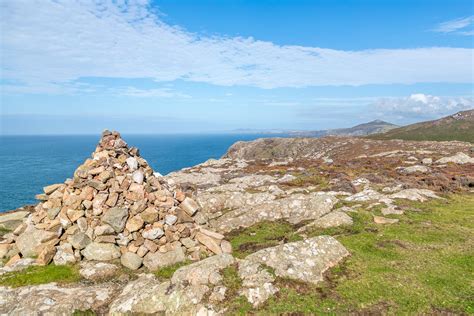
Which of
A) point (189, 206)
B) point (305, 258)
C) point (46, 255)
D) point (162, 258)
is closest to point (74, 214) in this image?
point (46, 255)

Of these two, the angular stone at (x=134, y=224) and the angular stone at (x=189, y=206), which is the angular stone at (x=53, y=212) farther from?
the angular stone at (x=189, y=206)

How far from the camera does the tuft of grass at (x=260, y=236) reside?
23.0m

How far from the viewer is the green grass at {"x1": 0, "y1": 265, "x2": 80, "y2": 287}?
18.9 m

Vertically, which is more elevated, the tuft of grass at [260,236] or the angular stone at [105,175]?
the angular stone at [105,175]

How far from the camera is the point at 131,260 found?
20.8 m

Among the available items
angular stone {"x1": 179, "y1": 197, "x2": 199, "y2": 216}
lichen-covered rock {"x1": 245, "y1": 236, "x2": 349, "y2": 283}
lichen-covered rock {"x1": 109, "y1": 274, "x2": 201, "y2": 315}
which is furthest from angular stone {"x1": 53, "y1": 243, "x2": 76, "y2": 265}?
lichen-covered rock {"x1": 245, "y1": 236, "x2": 349, "y2": 283}

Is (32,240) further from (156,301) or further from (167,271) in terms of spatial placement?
(156,301)

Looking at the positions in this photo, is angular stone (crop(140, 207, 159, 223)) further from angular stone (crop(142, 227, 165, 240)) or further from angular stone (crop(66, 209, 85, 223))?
angular stone (crop(66, 209, 85, 223))

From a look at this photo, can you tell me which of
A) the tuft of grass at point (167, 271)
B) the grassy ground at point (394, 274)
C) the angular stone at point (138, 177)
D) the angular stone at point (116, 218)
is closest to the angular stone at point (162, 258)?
the tuft of grass at point (167, 271)

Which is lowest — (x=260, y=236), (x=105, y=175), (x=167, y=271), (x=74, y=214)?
(x=167, y=271)

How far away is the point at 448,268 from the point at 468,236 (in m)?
6.25

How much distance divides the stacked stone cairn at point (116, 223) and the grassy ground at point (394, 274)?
441 cm

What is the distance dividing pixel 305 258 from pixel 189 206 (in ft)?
34.3

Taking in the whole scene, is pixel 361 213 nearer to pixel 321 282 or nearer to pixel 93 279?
pixel 321 282
